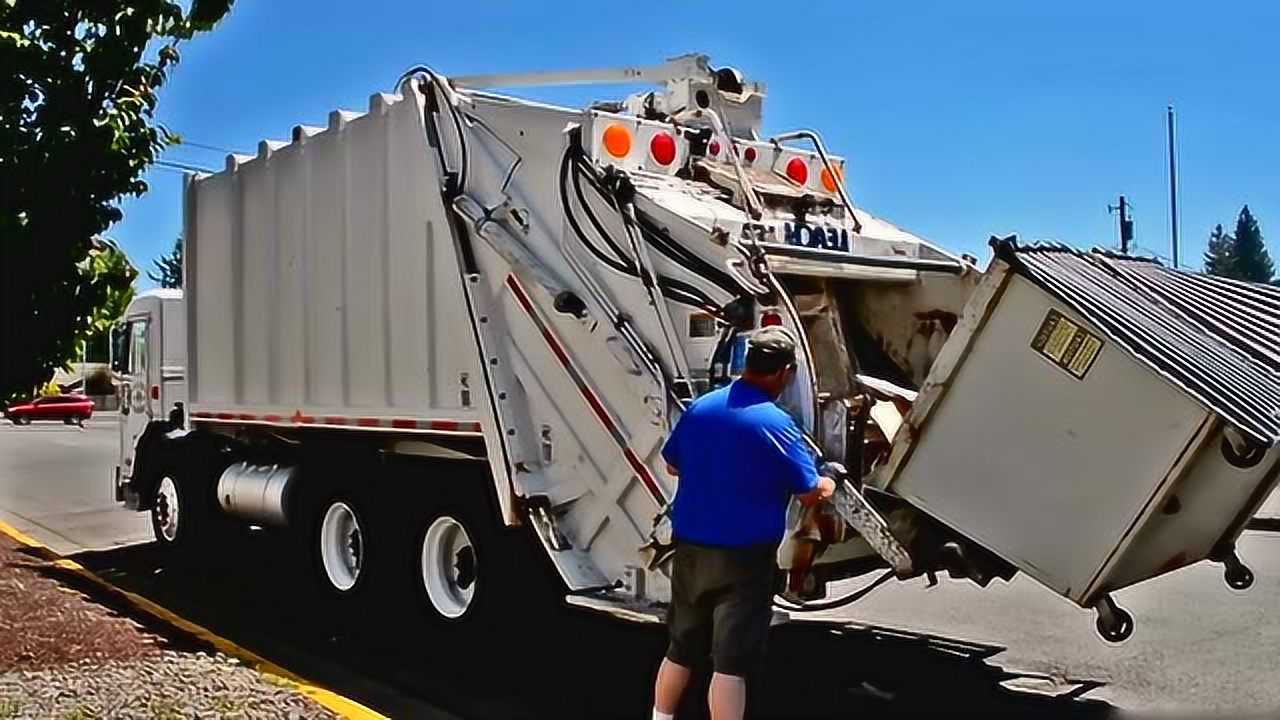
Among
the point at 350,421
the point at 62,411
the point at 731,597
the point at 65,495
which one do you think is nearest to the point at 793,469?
the point at 731,597

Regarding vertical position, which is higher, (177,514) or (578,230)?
(578,230)

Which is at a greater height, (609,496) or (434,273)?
(434,273)

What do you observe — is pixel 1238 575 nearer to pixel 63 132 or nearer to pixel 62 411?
pixel 63 132

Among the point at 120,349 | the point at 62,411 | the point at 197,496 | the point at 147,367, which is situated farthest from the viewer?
the point at 62,411

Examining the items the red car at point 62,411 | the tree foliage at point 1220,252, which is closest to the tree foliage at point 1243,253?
the tree foliage at point 1220,252

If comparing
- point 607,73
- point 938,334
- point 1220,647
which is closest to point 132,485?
point 607,73

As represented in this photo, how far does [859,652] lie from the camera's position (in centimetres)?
743

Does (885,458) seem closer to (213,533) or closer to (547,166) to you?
(547,166)

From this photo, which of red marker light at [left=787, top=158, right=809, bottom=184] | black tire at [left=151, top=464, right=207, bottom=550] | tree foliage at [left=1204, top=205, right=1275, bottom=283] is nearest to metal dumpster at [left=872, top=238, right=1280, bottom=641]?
red marker light at [left=787, top=158, right=809, bottom=184]

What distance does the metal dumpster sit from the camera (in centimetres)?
497

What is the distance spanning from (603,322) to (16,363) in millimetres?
2678

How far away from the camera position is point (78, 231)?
567cm

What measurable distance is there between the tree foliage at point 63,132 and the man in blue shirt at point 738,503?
2.75 metres

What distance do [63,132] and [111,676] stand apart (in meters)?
2.44
